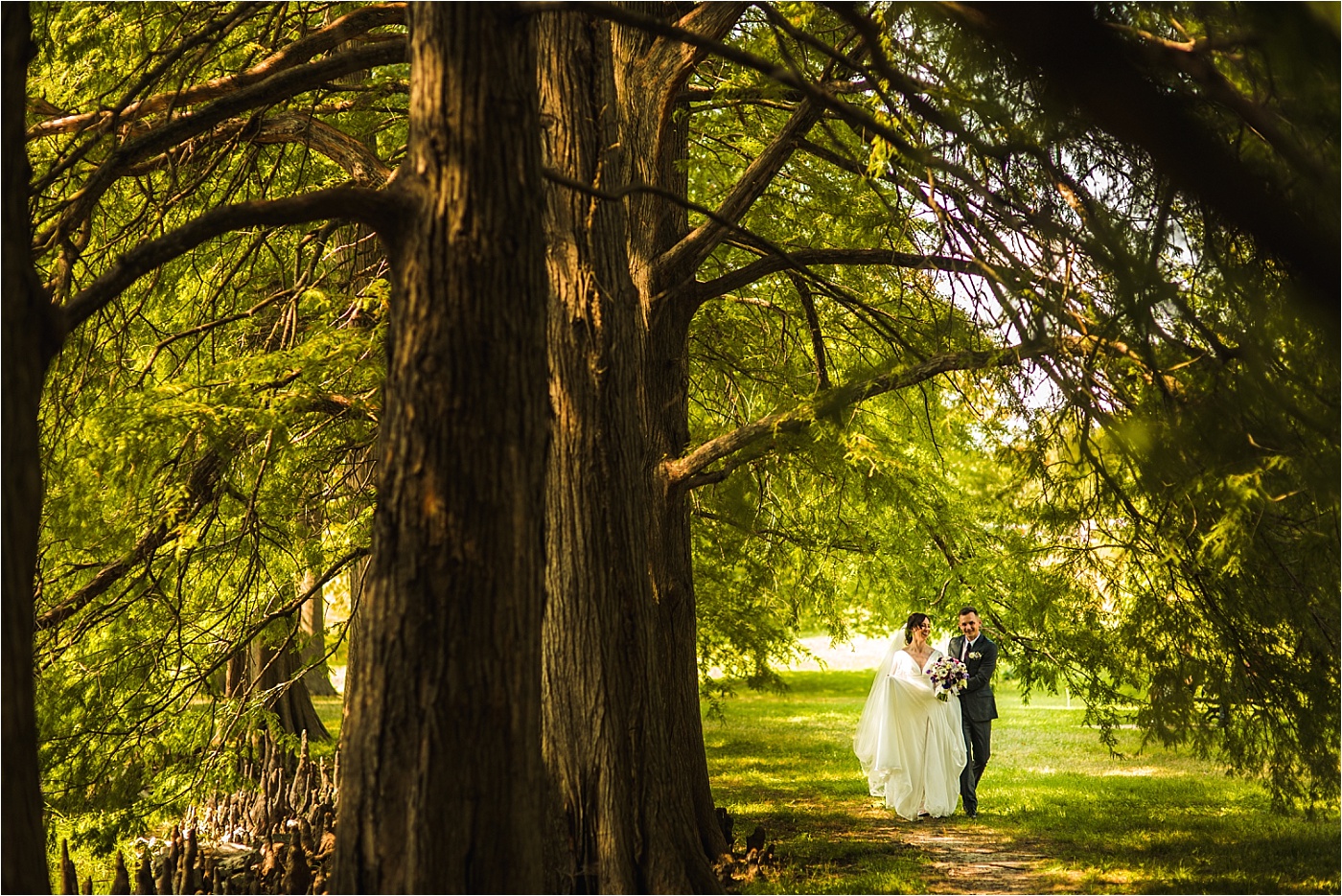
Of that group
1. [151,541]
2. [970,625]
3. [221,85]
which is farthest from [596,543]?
[970,625]

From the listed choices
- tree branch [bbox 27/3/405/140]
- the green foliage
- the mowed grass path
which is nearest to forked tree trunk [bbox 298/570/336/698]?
the green foliage

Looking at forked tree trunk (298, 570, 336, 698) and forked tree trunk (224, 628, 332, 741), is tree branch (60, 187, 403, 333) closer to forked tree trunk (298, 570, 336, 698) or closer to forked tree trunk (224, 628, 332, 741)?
forked tree trunk (224, 628, 332, 741)

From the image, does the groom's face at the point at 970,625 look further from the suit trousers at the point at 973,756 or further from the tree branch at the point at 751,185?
the tree branch at the point at 751,185

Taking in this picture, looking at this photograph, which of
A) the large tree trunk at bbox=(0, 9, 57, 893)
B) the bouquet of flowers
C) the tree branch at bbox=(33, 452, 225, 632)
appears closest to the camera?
the large tree trunk at bbox=(0, 9, 57, 893)

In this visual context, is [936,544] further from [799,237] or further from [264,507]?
[264,507]

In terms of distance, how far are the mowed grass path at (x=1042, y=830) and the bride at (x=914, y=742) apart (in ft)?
1.02

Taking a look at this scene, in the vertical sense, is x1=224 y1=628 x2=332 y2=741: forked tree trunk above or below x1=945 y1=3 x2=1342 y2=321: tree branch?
below

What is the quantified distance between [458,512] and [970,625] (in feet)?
30.0

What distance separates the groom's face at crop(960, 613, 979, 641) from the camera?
11555mm

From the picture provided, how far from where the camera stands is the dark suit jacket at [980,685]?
11539 millimetres

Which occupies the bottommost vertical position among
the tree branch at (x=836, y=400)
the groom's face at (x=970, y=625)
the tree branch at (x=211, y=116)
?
the groom's face at (x=970, y=625)

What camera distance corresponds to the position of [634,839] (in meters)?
6.49

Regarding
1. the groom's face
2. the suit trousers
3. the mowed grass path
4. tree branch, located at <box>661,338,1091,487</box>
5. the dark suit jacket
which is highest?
tree branch, located at <box>661,338,1091,487</box>

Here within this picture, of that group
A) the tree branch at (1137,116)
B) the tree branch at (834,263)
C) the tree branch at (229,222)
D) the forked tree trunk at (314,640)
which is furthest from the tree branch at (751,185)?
the forked tree trunk at (314,640)
